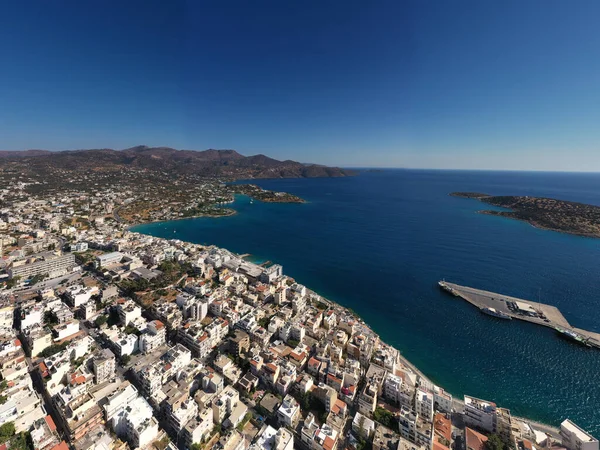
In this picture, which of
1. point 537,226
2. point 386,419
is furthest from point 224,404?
point 537,226

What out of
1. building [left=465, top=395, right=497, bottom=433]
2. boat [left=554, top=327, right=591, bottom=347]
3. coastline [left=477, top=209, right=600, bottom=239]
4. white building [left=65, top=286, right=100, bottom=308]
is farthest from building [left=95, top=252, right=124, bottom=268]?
coastline [left=477, top=209, right=600, bottom=239]

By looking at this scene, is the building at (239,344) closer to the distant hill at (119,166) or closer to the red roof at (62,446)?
the red roof at (62,446)

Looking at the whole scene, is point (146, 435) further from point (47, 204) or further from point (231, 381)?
Answer: point (47, 204)

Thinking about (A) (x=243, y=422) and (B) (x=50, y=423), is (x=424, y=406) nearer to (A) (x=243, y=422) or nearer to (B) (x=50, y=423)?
(A) (x=243, y=422)

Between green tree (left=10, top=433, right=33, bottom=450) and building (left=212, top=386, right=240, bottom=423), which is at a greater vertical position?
green tree (left=10, top=433, right=33, bottom=450)

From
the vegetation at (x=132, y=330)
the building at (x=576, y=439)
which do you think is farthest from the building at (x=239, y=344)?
the building at (x=576, y=439)

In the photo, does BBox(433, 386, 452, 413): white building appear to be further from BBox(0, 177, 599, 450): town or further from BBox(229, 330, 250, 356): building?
BBox(229, 330, 250, 356): building
